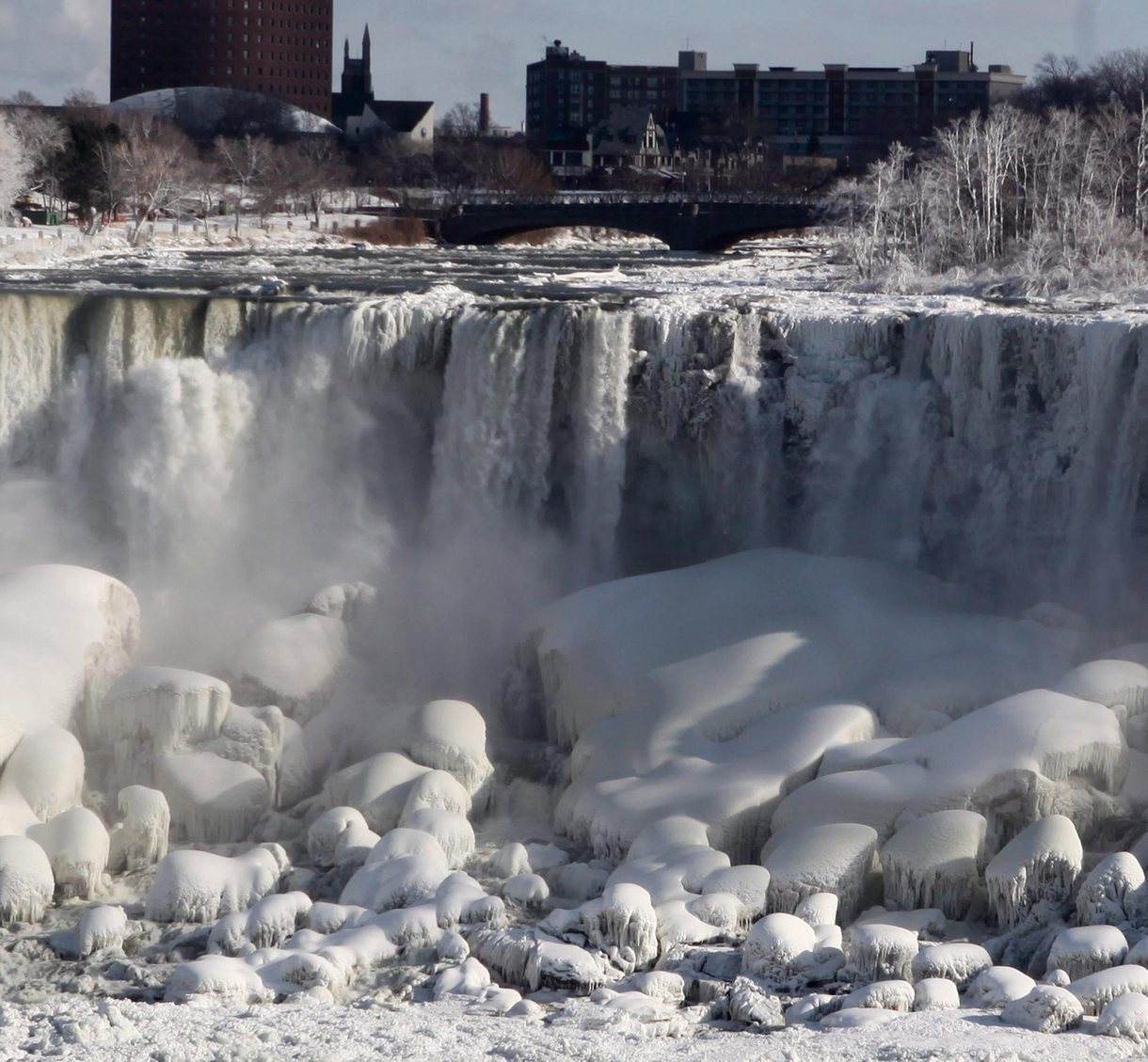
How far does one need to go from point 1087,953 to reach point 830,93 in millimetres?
Answer: 126752

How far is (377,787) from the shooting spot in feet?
52.0

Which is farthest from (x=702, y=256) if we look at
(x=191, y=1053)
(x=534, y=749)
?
(x=191, y=1053)

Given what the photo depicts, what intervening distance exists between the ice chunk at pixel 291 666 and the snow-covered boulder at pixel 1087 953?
890 cm

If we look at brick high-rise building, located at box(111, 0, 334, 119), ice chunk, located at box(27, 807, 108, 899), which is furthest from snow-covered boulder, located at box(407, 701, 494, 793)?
brick high-rise building, located at box(111, 0, 334, 119)

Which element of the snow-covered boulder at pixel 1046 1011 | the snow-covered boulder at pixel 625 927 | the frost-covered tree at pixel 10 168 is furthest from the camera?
the frost-covered tree at pixel 10 168

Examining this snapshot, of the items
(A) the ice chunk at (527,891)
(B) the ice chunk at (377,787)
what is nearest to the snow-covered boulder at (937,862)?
(A) the ice chunk at (527,891)

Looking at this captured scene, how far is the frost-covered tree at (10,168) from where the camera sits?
162 feet

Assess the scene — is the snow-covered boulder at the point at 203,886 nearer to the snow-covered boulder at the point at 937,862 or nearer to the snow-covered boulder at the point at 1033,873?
the snow-covered boulder at the point at 937,862

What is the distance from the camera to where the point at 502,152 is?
91562mm

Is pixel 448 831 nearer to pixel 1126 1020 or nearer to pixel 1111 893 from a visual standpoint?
pixel 1111 893

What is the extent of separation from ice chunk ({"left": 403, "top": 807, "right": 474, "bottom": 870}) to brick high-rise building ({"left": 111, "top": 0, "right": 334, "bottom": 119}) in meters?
129

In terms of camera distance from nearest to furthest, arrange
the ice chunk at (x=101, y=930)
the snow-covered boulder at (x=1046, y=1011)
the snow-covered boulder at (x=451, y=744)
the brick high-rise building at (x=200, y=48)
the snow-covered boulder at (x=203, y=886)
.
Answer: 1. the snow-covered boulder at (x=1046, y=1011)
2. the ice chunk at (x=101, y=930)
3. the snow-covered boulder at (x=203, y=886)
4. the snow-covered boulder at (x=451, y=744)
5. the brick high-rise building at (x=200, y=48)

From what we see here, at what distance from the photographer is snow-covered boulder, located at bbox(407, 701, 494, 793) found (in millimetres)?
16562

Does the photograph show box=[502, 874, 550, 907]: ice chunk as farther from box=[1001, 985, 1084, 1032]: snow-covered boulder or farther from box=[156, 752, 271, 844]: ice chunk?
box=[1001, 985, 1084, 1032]: snow-covered boulder
